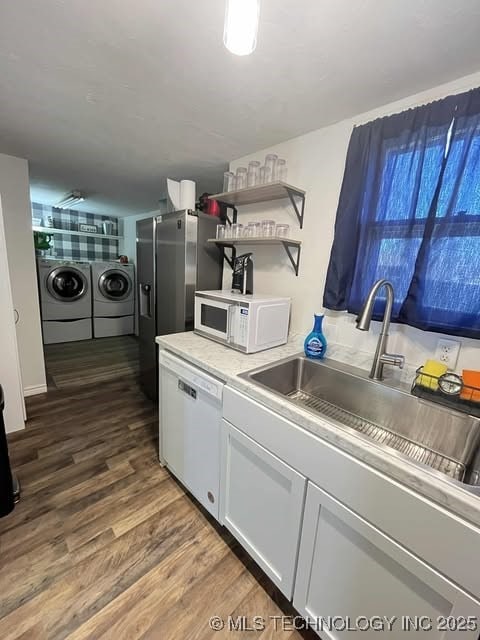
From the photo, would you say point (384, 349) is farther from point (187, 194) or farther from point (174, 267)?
point (187, 194)

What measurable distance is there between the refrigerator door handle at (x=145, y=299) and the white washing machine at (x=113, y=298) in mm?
2396

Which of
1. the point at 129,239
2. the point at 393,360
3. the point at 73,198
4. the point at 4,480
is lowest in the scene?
the point at 4,480

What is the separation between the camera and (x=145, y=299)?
265 cm

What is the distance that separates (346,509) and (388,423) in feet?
1.72

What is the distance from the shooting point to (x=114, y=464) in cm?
187

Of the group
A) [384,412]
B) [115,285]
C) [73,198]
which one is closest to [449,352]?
[384,412]

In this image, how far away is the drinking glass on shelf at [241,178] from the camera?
5.89 feet

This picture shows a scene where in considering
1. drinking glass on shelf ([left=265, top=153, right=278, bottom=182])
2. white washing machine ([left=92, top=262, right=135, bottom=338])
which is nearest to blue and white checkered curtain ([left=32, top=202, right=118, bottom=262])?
white washing machine ([left=92, top=262, right=135, bottom=338])

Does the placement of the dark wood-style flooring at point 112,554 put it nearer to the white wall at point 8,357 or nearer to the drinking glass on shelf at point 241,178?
the white wall at point 8,357

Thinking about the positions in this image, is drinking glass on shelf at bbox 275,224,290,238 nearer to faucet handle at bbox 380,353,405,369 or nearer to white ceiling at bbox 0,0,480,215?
white ceiling at bbox 0,0,480,215

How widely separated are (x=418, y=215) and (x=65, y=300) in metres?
4.77

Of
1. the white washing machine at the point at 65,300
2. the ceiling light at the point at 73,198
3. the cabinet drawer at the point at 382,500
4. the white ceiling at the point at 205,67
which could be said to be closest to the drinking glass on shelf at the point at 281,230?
the white ceiling at the point at 205,67

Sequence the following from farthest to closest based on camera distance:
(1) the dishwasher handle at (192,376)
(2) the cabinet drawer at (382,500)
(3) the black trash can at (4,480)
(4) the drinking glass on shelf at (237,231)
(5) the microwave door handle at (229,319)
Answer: (4) the drinking glass on shelf at (237,231)
(5) the microwave door handle at (229,319)
(3) the black trash can at (4,480)
(1) the dishwasher handle at (192,376)
(2) the cabinet drawer at (382,500)

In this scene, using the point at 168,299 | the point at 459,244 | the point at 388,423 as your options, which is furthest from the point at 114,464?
the point at 459,244
